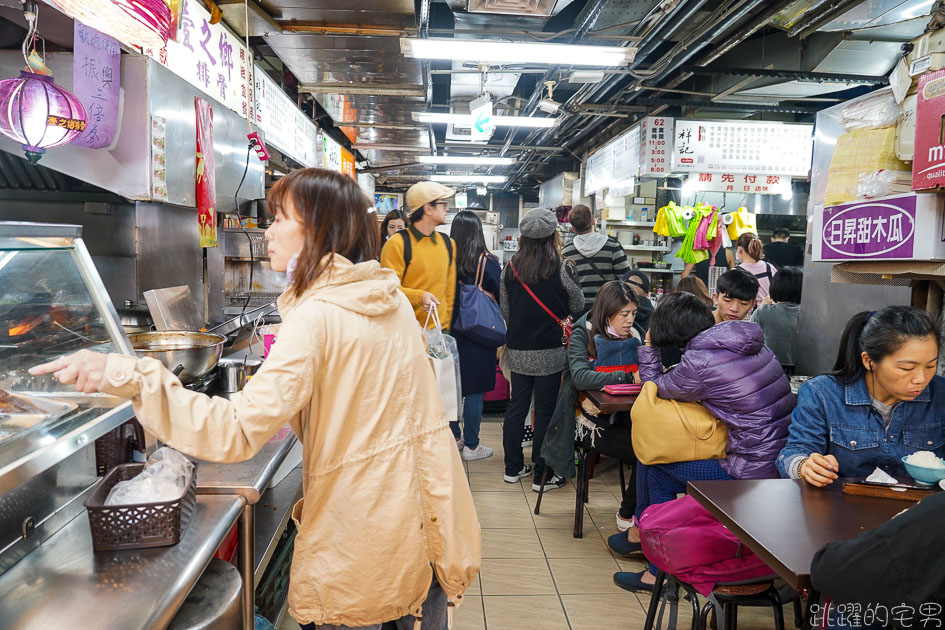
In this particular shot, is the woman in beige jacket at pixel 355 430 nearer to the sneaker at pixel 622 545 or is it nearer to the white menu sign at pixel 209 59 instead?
the white menu sign at pixel 209 59

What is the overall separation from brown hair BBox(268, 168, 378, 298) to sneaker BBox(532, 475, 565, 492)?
12.1 feet

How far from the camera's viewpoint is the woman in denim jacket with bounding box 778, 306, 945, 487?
238 cm

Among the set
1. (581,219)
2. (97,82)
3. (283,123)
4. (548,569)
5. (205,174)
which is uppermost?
(283,123)

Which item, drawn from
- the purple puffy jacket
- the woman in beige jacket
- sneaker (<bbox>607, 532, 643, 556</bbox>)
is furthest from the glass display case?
sneaker (<bbox>607, 532, 643, 556</bbox>)

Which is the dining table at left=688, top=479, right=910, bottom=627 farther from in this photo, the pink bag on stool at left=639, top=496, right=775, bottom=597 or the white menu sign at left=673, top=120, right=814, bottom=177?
the white menu sign at left=673, top=120, right=814, bottom=177

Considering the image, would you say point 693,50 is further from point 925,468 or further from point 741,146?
point 925,468

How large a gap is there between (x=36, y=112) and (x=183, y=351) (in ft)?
3.44

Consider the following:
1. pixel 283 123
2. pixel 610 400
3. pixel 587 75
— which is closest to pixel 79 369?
pixel 610 400

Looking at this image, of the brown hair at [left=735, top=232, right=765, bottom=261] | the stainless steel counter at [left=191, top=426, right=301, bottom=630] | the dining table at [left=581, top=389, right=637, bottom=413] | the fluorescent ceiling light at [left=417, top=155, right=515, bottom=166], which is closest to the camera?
the stainless steel counter at [left=191, top=426, right=301, bottom=630]

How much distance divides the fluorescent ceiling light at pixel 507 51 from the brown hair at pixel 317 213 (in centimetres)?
386

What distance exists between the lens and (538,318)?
191 inches

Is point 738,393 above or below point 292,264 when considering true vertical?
below

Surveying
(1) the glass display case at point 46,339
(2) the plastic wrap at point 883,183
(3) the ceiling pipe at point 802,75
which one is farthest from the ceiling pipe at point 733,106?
(1) the glass display case at point 46,339

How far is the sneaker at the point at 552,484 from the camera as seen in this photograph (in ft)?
16.4
